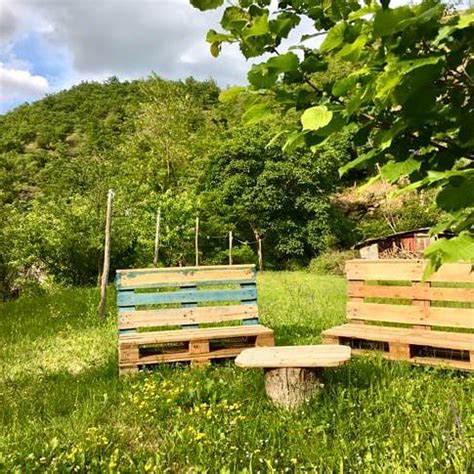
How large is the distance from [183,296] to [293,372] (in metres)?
2.59

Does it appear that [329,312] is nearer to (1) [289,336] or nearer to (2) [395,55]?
(1) [289,336]

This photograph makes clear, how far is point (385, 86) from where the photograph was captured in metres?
1.09

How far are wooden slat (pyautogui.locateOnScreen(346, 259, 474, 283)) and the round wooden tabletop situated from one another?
1746 mm

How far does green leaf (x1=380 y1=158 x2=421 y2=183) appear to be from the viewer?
1.29 metres

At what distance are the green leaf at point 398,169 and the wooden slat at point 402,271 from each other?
15.7 feet

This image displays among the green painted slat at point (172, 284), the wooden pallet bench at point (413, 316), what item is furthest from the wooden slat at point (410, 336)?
the green painted slat at point (172, 284)

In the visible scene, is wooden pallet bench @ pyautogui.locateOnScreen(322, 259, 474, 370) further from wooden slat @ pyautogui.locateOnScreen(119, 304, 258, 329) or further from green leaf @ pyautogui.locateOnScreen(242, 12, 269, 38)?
green leaf @ pyautogui.locateOnScreen(242, 12, 269, 38)

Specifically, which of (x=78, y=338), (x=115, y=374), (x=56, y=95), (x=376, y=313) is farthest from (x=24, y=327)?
(x=56, y=95)

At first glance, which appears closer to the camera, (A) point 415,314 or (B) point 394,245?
(A) point 415,314

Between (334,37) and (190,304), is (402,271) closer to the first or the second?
(190,304)

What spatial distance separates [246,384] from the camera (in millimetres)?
5172

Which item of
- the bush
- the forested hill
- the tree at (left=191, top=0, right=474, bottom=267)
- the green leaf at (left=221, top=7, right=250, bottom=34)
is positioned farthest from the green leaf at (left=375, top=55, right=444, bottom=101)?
the bush

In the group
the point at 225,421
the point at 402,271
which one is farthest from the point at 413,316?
the point at 225,421

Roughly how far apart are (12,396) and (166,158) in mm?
31191
